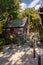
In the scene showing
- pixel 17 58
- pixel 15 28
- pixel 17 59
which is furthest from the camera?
pixel 15 28

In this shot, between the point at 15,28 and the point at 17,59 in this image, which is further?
the point at 15,28

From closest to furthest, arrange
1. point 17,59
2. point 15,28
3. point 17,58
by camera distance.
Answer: point 17,59, point 17,58, point 15,28

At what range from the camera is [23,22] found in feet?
104

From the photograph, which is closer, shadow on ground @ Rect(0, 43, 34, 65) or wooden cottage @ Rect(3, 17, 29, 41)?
shadow on ground @ Rect(0, 43, 34, 65)

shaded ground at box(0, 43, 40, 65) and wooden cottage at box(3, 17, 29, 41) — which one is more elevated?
wooden cottage at box(3, 17, 29, 41)

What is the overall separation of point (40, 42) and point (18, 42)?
4.32 metres

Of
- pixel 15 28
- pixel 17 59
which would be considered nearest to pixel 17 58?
pixel 17 59

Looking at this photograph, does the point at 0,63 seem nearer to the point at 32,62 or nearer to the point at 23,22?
the point at 32,62

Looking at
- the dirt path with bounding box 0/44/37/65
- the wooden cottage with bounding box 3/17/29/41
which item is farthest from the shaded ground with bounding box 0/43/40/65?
the wooden cottage with bounding box 3/17/29/41

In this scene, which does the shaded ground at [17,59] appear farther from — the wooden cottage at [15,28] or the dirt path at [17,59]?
the wooden cottage at [15,28]

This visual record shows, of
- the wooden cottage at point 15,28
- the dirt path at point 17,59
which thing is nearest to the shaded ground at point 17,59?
A: the dirt path at point 17,59

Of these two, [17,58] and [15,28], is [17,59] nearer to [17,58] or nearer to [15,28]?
[17,58]

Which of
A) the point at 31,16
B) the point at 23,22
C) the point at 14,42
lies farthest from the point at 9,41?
the point at 31,16

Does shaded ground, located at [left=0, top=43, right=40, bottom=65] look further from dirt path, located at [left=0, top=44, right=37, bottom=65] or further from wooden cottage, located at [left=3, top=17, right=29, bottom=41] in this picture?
wooden cottage, located at [left=3, top=17, right=29, bottom=41]
